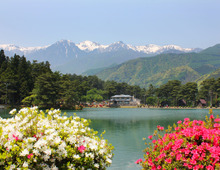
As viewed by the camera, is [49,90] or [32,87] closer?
[49,90]

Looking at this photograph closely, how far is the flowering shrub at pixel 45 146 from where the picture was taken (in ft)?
17.1

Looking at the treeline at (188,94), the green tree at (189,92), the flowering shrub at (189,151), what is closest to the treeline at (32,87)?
the treeline at (188,94)

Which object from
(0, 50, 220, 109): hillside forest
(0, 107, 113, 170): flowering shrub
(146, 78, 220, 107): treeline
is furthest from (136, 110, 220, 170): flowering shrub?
(146, 78, 220, 107): treeline

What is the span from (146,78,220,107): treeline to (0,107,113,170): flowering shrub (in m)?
96.7

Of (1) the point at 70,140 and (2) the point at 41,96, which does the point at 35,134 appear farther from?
(2) the point at 41,96

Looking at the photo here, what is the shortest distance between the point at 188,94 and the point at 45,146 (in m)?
98.8

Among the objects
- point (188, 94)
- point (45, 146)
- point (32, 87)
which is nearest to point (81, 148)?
point (45, 146)

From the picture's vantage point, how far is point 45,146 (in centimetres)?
526

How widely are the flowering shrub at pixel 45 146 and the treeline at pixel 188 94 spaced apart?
96.7 m

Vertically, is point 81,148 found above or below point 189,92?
below

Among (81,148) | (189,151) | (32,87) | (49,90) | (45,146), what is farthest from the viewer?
(32,87)

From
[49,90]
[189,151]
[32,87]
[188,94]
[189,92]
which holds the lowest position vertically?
[189,151]

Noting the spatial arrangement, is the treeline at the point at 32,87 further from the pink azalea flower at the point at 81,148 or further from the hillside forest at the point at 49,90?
the pink azalea flower at the point at 81,148

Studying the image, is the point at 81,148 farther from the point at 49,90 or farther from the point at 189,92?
the point at 189,92
